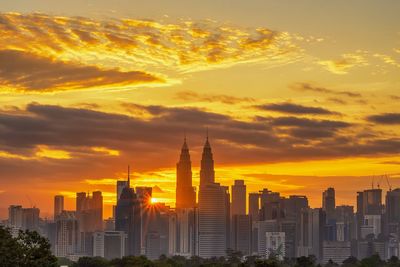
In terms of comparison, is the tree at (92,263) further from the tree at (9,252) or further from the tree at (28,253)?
the tree at (28,253)

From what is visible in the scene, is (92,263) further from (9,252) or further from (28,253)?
(28,253)

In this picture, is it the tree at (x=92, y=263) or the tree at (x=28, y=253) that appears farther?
the tree at (x=92, y=263)

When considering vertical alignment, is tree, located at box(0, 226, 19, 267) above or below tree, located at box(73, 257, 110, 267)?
above

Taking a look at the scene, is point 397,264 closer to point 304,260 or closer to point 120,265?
point 304,260

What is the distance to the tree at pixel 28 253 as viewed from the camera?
78562 mm

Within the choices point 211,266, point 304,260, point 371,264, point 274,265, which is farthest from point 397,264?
point 274,265

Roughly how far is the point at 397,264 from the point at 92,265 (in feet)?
213

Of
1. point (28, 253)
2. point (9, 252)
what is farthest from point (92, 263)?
point (28, 253)

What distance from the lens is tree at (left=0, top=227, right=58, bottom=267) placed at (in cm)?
7856

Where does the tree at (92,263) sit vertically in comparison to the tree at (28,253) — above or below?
below

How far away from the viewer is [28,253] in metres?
79.8

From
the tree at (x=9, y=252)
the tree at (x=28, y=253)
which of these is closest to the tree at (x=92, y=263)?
the tree at (x=9, y=252)

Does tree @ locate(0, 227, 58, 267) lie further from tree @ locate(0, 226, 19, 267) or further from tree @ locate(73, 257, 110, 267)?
tree @ locate(73, 257, 110, 267)

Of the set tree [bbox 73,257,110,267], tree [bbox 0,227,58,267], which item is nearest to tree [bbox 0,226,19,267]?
tree [bbox 0,227,58,267]
